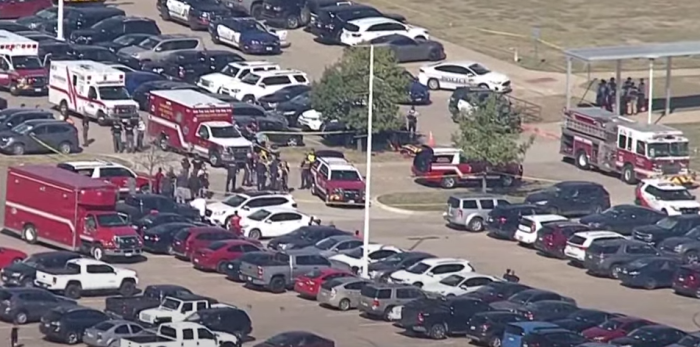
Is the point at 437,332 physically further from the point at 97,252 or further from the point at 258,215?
the point at 258,215

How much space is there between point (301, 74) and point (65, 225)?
22.7 m

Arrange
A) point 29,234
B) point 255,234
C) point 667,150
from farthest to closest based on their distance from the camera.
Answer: point 667,150 → point 255,234 → point 29,234

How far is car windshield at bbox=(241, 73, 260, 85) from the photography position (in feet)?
328

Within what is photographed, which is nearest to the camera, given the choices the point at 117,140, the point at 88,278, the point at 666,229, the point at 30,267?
the point at 88,278

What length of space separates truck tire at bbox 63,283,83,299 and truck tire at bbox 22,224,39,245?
6.38 m

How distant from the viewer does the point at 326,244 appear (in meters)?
80.2

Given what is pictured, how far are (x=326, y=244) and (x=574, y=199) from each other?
1053 centimetres

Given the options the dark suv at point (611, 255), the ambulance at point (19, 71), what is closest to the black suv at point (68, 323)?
the dark suv at point (611, 255)

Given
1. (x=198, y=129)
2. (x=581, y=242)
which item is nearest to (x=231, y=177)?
(x=198, y=129)

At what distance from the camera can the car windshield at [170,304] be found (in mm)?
71000

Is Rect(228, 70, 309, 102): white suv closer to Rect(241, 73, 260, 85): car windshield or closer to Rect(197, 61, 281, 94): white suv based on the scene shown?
Rect(241, 73, 260, 85): car windshield

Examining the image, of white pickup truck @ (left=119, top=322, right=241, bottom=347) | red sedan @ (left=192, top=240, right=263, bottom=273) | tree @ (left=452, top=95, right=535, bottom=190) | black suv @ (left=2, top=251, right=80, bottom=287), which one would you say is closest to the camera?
white pickup truck @ (left=119, top=322, right=241, bottom=347)

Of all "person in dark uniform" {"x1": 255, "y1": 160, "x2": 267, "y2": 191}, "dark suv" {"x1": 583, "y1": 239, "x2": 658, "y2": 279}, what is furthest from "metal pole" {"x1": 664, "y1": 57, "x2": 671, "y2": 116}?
"dark suv" {"x1": 583, "y1": 239, "x2": 658, "y2": 279}

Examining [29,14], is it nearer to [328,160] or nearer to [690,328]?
[328,160]
